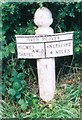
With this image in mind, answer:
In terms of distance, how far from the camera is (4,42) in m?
3.34

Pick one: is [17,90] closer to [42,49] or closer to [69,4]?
[42,49]

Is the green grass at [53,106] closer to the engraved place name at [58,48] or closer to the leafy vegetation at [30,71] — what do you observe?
the leafy vegetation at [30,71]

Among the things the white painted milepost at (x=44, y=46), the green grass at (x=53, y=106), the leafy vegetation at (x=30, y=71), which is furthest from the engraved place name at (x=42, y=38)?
the green grass at (x=53, y=106)

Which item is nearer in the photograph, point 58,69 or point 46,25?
point 46,25

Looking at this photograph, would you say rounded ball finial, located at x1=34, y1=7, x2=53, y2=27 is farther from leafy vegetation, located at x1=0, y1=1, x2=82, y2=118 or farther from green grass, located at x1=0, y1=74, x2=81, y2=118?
green grass, located at x1=0, y1=74, x2=81, y2=118

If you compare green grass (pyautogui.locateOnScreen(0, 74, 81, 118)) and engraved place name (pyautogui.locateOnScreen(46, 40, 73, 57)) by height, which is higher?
engraved place name (pyautogui.locateOnScreen(46, 40, 73, 57))

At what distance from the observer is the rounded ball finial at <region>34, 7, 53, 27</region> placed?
3.16 meters

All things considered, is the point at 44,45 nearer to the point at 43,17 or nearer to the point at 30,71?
the point at 43,17

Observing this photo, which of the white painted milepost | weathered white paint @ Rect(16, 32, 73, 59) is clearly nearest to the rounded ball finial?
the white painted milepost

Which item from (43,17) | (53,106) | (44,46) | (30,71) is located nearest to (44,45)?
(44,46)

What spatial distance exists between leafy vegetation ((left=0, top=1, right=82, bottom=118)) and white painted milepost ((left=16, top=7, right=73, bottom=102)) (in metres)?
0.11

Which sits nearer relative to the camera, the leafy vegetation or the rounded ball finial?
the rounded ball finial

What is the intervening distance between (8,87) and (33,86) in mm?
211

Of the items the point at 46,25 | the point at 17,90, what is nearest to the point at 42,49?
the point at 46,25
